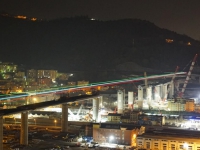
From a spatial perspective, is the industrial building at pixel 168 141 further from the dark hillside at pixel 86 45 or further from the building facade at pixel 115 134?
the dark hillside at pixel 86 45

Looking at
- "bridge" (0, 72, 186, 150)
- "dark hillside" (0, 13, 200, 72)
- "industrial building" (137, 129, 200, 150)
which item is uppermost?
"dark hillside" (0, 13, 200, 72)

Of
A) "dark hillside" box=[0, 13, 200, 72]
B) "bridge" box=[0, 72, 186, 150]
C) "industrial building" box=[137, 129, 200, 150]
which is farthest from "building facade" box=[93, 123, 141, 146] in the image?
"dark hillside" box=[0, 13, 200, 72]

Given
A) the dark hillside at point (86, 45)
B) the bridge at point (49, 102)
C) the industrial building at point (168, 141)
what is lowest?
the industrial building at point (168, 141)

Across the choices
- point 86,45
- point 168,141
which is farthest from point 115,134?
point 86,45

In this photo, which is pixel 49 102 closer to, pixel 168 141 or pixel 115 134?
pixel 115 134

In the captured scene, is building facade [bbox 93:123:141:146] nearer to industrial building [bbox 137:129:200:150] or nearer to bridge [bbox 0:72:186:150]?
industrial building [bbox 137:129:200:150]

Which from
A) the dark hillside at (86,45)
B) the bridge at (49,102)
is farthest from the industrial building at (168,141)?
the dark hillside at (86,45)

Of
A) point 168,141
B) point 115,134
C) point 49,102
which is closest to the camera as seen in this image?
point 168,141

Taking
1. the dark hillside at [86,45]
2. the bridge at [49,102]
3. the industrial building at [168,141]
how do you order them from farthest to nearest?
the dark hillside at [86,45] < the bridge at [49,102] < the industrial building at [168,141]

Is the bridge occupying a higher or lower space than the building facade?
higher

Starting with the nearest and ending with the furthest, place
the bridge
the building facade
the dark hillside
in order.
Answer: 1. the bridge
2. the building facade
3. the dark hillside

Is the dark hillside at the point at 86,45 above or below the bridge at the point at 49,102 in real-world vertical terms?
above

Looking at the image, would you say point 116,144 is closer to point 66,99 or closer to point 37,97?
point 66,99

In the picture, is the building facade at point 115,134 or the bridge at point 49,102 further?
the building facade at point 115,134
